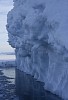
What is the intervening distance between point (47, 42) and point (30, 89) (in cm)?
327

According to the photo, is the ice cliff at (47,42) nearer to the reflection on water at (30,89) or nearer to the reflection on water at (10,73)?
the reflection on water at (30,89)

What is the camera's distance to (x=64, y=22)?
2286 centimetres

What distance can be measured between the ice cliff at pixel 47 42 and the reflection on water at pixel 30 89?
1.17 ft

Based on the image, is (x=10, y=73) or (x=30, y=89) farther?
(x=10, y=73)

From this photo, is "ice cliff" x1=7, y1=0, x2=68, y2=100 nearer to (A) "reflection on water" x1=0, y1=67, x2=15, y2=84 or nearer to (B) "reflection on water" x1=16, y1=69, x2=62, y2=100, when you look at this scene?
(B) "reflection on water" x1=16, y1=69, x2=62, y2=100

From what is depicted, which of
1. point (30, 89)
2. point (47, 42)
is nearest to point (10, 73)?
point (30, 89)

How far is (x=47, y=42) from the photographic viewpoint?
2516 cm

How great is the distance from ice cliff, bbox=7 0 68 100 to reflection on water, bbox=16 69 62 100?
357mm

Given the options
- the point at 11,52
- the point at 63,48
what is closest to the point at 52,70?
the point at 63,48

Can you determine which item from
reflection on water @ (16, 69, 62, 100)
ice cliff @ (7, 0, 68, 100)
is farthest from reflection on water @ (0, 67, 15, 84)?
ice cliff @ (7, 0, 68, 100)

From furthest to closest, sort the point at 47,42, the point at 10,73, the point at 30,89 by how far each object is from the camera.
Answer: the point at 10,73 → the point at 30,89 → the point at 47,42

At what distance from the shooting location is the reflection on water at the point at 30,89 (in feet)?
80.1

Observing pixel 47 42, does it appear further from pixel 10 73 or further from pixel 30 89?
pixel 10 73

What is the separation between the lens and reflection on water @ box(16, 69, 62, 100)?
24.4 m
